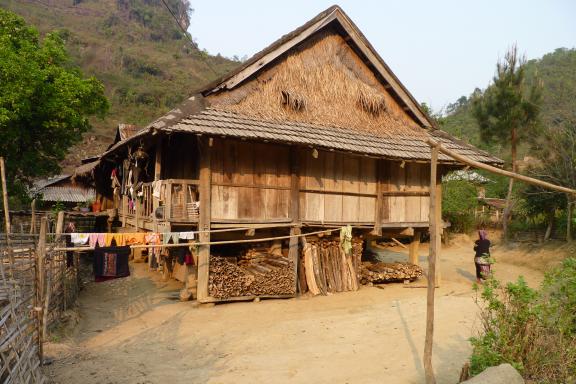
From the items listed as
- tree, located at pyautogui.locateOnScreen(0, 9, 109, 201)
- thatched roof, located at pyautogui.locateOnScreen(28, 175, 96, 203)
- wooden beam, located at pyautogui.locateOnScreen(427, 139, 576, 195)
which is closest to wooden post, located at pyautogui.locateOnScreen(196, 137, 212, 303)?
wooden beam, located at pyautogui.locateOnScreen(427, 139, 576, 195)

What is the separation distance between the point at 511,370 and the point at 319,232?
6978mm

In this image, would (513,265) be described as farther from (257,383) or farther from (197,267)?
(257,383)

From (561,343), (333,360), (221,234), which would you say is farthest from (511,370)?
(221,234)

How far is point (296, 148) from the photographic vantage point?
11.6 metres

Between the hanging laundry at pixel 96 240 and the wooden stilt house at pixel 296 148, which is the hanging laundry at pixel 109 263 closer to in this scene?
the hanging laundry at pixel 96 240

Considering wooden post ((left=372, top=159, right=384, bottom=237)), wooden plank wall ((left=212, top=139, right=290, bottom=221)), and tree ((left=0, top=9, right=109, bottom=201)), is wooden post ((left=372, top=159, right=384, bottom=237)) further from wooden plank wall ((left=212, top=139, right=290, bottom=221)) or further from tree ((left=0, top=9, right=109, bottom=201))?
tree ((left=0, top=9, right=109, bottom=201))

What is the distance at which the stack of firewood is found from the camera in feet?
39.7

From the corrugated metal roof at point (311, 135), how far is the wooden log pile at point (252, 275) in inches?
125

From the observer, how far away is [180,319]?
9805mm

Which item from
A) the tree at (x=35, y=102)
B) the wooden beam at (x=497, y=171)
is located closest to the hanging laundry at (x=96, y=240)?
the wooden beam at (x=497, y=171)

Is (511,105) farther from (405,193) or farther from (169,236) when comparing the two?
Result: (169,236)

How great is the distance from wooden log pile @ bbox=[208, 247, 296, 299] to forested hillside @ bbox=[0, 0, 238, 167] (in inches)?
1237

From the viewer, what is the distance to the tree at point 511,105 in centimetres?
2172

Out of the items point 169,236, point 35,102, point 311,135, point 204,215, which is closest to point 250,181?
point 204,215
